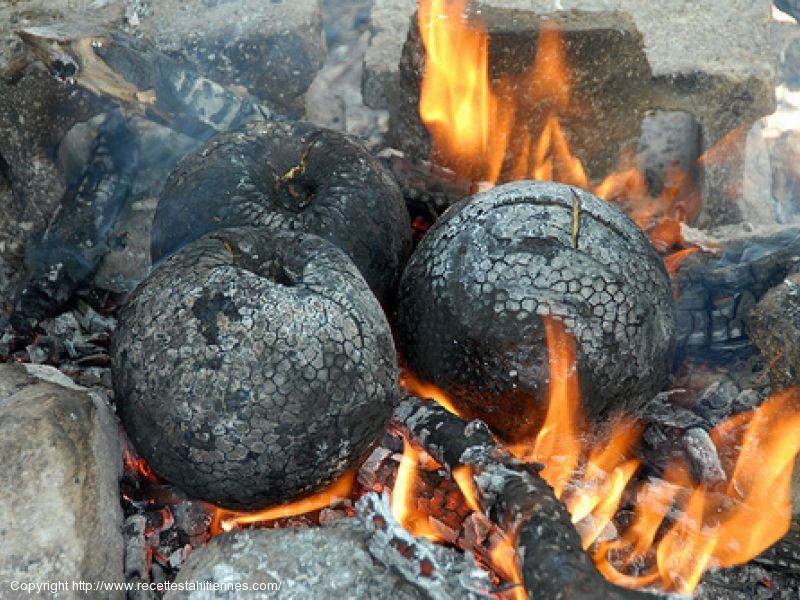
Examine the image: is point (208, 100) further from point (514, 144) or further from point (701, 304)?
point (701, 304)

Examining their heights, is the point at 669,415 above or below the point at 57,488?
below

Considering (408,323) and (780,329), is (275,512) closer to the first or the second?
(408,323)

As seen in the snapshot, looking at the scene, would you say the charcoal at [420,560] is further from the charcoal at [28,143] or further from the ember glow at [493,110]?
the charcoal at [28,143]

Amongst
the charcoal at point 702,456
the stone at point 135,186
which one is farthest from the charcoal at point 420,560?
the stone at point 135,186

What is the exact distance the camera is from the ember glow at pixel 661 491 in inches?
138

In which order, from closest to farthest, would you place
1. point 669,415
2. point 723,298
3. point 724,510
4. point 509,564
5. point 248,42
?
point 509,564
point 724,510
point 669,415
point 723,298
point 248,42

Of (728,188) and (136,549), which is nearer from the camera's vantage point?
(136,549)

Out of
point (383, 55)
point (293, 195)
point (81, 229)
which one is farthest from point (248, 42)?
point (293, 195)

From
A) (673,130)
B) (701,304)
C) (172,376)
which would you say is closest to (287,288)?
(172,376)

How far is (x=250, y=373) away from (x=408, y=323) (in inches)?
39.4

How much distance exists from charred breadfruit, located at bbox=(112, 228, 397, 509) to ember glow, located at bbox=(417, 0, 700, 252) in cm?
210

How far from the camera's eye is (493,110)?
205 inches

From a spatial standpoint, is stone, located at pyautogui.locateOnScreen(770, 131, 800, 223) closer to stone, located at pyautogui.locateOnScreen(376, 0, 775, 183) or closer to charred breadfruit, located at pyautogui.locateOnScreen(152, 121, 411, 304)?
stone, located at pyautogui.locateOnScreen(376, 0, 775, 183)

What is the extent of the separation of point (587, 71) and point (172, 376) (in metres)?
3.32
